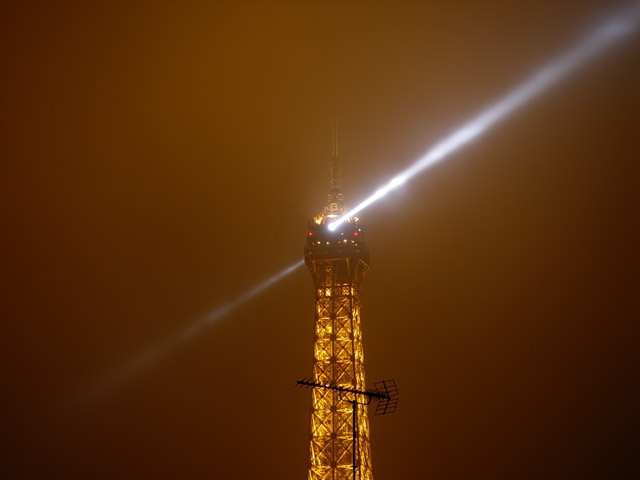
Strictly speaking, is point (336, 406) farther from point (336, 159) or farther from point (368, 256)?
point (336, 159)

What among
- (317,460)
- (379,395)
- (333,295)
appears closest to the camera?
(379,395)

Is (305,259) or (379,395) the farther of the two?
(305,259)

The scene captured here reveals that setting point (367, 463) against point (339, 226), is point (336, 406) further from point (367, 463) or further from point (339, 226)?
point (339, 226)

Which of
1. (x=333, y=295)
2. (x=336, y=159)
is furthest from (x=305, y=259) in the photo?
(x=336, y=159)

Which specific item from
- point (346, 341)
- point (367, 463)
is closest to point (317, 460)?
point (367, 463)

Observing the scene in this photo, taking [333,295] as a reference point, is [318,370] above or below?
below

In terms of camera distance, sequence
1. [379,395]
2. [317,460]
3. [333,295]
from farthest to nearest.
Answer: [333,295] < [317,460] < [379,395]

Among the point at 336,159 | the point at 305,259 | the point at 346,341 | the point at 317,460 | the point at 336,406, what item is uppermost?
the point at 336,159
